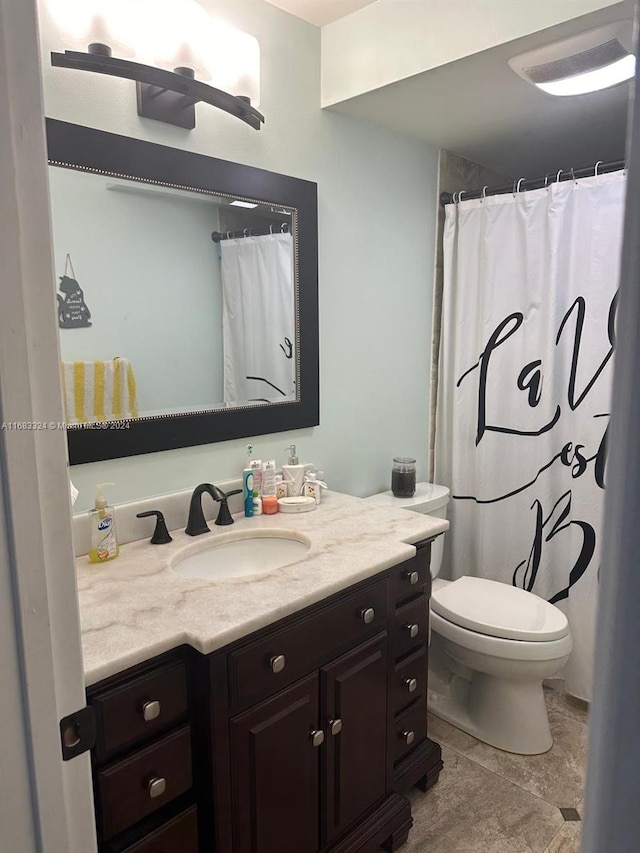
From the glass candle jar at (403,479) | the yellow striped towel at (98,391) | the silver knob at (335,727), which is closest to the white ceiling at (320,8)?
the yellow striped towel at (98,391)

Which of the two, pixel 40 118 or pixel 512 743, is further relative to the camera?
pixel 512 743

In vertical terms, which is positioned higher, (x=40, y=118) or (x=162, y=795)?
(x=40, y=118)

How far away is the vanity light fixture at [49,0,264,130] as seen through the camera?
1.35 meters

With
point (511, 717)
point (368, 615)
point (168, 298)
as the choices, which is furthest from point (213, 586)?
point (511, 717)

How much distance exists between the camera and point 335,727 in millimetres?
1472

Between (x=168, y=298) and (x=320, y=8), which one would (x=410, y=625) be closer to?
(x=168, y=298)

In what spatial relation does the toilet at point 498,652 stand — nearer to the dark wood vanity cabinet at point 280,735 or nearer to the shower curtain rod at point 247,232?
the dark wood vanity cabinet at point 280,735

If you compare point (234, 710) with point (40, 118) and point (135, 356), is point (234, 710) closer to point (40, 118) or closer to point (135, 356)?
point (135, 356)

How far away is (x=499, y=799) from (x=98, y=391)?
176 centimetres

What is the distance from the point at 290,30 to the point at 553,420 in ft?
5.56

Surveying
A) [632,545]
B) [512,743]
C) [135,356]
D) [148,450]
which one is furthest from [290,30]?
[512,743]

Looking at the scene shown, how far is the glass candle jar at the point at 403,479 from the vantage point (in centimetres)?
237

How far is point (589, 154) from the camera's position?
8.69 ft

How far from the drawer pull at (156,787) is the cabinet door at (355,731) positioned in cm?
44
